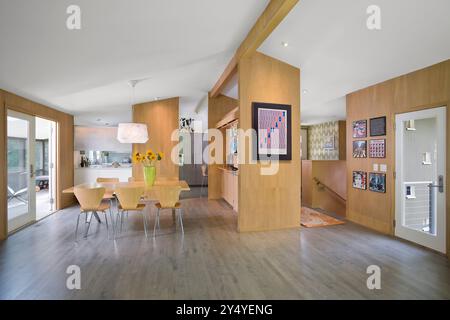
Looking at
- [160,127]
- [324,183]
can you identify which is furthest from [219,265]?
[160,127]

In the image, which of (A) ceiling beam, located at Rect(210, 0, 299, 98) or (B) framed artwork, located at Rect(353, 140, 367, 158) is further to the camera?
(B) framed artwork, located at Rect(353, 140, 367, 158)

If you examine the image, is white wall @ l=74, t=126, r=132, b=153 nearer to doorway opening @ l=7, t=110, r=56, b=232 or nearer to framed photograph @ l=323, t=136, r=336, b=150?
doorway opening @ l=7, t=110, r=56, b=232

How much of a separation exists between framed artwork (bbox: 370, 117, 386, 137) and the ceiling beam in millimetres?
2447

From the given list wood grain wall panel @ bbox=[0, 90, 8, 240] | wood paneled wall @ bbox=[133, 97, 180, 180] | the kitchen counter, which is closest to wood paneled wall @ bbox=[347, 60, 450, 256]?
wood paneled wall @ bbox=[133, 97, 180, 180]

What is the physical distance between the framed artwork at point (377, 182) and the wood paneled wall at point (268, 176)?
133cm

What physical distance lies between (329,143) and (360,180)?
14.1 ft

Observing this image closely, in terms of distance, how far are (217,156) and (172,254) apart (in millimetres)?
4311

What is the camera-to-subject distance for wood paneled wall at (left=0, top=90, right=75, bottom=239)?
369 centimetres

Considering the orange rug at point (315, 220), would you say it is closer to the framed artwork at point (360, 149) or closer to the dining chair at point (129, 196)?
the framed artwork at point (360, 149)

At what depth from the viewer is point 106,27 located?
8.35 feet

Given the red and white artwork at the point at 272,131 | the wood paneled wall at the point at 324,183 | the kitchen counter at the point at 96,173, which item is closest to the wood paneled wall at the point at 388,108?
the wood paneled wall at the point at 324,183

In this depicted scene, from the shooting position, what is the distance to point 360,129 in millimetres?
4504

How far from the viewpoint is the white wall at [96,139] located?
23.7 ft
